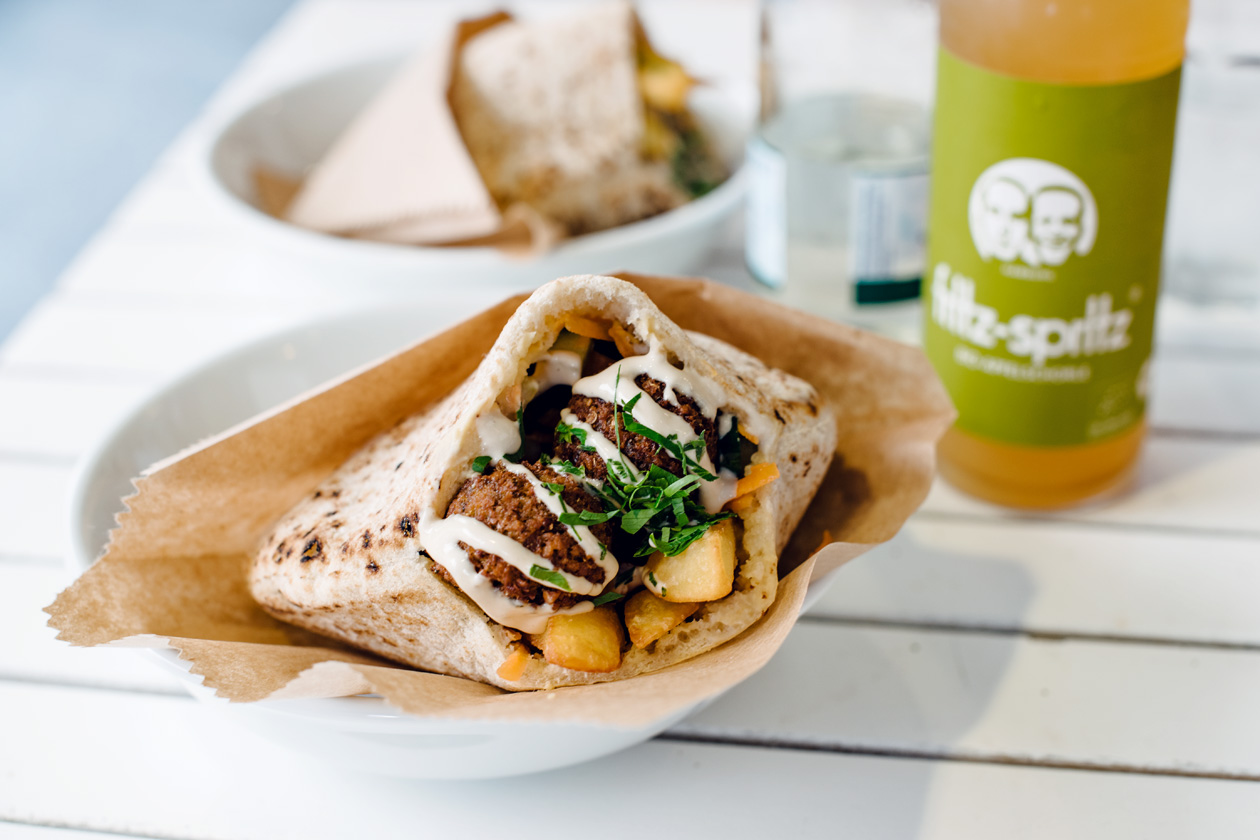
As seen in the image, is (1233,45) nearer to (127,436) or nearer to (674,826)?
(674,826)

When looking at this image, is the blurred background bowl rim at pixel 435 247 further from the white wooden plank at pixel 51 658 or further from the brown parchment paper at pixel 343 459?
the white wooden plank at pixel 51 658

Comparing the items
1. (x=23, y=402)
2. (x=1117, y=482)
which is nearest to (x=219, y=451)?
(x=23, y=402)

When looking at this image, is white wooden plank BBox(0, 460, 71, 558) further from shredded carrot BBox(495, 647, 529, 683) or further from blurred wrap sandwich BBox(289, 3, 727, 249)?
shredded carrot BBox(495, 647, 529, 683)

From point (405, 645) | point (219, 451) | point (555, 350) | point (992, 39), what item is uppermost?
point (992, 39)

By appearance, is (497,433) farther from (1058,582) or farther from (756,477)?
(1058,582)

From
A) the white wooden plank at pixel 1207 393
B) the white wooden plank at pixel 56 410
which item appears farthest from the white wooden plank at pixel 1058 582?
the white wooden plank at pixel 56 410

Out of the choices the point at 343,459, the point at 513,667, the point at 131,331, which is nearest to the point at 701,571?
the point at 513,667

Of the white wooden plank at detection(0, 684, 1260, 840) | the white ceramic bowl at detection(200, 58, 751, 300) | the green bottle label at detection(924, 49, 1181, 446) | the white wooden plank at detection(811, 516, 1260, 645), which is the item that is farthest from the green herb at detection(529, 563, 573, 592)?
the white ceramic bowl at detection(200, 58, 751, 300)
